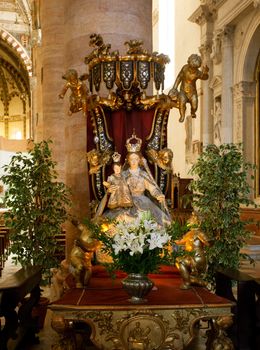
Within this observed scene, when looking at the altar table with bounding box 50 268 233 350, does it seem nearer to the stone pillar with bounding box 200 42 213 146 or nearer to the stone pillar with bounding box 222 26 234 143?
the stone pillar with bounding box 222 26 234 143

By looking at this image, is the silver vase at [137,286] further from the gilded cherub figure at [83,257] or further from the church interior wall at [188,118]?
the church interior wall at [188,118]

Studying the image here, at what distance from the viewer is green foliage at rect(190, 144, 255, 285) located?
23.4ft

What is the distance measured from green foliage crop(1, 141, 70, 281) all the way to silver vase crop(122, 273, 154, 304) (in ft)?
9.63

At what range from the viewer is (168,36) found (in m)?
21.9

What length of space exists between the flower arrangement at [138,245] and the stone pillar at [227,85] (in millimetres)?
11047

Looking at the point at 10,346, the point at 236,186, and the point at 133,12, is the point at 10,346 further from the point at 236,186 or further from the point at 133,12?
the point at 133,12

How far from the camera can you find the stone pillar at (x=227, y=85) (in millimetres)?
14945

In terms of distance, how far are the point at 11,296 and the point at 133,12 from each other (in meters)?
4.17

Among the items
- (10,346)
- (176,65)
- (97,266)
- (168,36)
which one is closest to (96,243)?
(97,266)

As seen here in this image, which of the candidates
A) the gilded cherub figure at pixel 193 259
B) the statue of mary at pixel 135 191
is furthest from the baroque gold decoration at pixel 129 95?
the gilded cherub figure at pixel 193 259

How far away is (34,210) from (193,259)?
2.74m

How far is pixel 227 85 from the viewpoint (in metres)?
15.0

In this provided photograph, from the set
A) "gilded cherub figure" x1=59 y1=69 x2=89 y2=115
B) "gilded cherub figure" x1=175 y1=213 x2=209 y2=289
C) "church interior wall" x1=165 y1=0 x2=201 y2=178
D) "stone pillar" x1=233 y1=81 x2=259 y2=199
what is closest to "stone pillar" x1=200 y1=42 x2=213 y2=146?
"church interior wall" x1=165 y1=0 x2=201 y2=178

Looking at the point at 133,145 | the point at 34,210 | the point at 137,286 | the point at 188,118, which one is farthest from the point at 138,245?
the point at 188,118
